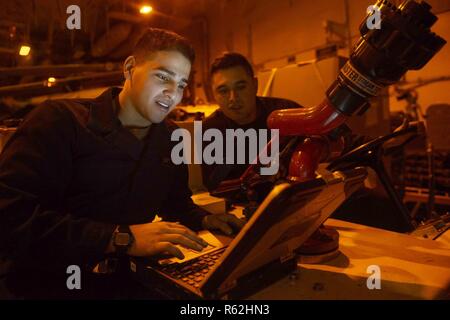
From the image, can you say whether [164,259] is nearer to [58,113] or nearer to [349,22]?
[58,113]

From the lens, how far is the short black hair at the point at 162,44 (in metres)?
1.16

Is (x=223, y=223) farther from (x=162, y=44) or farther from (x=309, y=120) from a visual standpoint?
(x=162, y=44)

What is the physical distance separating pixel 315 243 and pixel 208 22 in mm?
5406

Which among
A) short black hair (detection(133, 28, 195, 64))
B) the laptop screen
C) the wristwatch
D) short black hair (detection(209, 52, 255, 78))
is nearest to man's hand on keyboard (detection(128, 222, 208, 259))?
the wristwatch

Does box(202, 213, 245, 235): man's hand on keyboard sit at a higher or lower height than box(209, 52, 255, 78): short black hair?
lower

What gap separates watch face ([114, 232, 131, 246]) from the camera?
2.84 ft

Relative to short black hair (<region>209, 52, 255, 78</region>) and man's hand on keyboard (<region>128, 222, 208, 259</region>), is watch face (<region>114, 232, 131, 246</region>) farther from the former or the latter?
short black hair (<region>209, 52, 255, 78</region>)

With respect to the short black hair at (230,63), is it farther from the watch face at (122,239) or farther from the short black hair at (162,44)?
the watch face at (122,239)

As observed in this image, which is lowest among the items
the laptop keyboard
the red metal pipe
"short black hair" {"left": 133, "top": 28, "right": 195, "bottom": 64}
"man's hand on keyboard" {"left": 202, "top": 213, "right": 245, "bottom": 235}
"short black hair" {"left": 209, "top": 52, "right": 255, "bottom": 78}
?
the laptop keyboard

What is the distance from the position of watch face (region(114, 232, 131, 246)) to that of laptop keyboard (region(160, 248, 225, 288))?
0.44 ft

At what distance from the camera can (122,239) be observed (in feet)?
2.86

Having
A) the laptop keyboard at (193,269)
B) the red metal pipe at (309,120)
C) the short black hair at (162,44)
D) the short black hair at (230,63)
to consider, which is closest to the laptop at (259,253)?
the laptop keyboard at (193,269)

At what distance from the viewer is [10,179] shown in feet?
2.82
